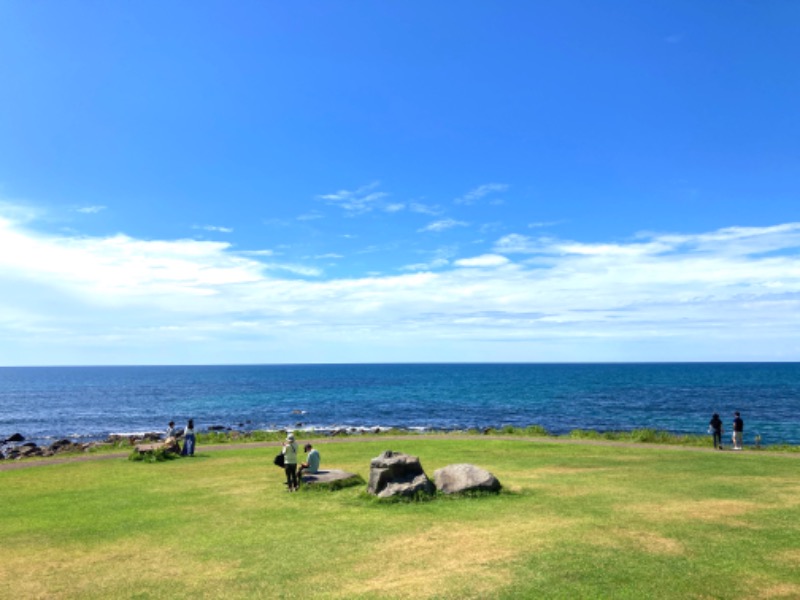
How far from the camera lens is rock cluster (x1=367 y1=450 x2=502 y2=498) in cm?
1838

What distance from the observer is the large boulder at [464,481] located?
61.2ft

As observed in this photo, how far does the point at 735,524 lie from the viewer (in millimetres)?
14859

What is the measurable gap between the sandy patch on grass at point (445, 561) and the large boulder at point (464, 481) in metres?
3.30

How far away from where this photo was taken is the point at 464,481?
1881 centimetres

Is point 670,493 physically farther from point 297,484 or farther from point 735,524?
point 297,484

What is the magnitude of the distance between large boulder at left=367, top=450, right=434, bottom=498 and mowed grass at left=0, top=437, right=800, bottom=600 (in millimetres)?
639

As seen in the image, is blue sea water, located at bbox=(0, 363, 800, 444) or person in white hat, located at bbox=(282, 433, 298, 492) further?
blue sea water, located at bbox=(0, 363, 800, 444)

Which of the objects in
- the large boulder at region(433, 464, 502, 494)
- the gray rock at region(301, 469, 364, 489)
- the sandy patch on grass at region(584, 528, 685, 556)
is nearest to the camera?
the sandy patch on grass at region(584, 528, 685, 556)

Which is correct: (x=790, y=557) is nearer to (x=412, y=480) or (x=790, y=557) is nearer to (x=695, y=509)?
(x=695, y=509)

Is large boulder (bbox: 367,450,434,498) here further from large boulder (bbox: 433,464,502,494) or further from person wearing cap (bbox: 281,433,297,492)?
person wearing cap (bbox: 281,433,297,492)

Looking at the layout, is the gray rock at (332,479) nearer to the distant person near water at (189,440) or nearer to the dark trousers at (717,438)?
the distant person near water at (189,440)

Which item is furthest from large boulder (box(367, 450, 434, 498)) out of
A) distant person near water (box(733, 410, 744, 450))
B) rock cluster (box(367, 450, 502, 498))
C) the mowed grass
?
distant person near water (box(733, 410, 744, 450))

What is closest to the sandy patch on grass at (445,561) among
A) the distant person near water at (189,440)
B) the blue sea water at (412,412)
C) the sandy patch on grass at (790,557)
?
the sandy patch on grass at (790,557)

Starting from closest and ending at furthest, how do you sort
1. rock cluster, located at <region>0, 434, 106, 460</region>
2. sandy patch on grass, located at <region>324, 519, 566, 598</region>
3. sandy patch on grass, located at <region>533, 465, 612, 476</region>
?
sandy patch on grass, located at <region>324, 519, 566, 598</region> < sandy patch on grass, located at <region>533, 465, 612, 476</region> < rock cluster, located at <region>0, 434, 106, 460</region>
